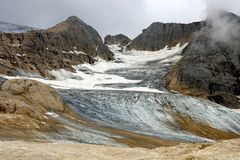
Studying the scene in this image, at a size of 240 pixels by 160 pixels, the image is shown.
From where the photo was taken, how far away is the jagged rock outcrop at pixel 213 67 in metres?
A: 145

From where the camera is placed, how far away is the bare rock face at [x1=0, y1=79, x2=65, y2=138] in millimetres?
57938

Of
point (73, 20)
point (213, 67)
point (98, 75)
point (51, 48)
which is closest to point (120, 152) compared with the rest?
point (213, 67)

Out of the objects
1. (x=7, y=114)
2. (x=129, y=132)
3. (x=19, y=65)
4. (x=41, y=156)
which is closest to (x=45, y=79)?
(x=19, y=65)

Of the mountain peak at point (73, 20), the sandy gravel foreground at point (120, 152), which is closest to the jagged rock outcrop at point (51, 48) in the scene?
the mountain peak at point (73, 20)

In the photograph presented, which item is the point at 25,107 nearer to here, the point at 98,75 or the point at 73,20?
the point at 98,75

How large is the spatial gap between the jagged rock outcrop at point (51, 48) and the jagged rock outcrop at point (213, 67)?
35.9 meters

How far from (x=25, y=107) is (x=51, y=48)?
9752cm

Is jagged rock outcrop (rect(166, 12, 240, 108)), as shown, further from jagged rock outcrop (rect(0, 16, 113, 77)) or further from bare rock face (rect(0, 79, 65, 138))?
bare rock face (rect(0, 79, 65, 138))

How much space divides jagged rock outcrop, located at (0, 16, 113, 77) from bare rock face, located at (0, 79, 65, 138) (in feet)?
143

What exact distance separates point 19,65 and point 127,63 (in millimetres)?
63348

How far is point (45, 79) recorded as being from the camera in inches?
5428

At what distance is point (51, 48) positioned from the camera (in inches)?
6407

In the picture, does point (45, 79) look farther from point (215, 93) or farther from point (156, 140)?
point (156, 140)

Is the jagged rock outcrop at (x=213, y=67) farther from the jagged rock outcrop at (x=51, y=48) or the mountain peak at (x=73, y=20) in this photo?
the mountain peak at (x=73, y=20)
